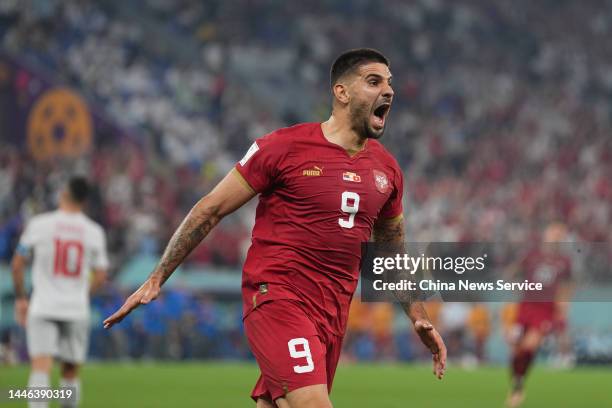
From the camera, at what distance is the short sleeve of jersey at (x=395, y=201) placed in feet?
20.4

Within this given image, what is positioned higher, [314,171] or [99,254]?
[99,254]

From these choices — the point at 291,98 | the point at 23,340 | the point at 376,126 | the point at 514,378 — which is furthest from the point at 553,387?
the point at 291,98

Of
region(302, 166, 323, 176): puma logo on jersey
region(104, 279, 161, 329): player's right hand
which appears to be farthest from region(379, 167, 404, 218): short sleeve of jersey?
region(104, 279, 161, 329): player's right hand

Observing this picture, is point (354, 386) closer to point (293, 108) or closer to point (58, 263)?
point (58, 263)

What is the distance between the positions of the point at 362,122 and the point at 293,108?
24.5 m

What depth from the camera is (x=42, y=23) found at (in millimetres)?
26312

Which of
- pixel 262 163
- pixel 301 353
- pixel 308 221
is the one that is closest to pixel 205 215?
pixel 262 163

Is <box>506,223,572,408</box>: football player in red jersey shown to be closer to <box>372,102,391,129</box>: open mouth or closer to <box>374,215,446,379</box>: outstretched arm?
<box>374,215,446,379</box>: outstretched arm

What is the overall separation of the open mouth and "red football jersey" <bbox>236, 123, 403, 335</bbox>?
238 millimetres

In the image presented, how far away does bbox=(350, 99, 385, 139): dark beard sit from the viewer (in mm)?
5941

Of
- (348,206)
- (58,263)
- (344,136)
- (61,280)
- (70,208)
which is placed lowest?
(348,206)

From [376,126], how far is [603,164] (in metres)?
25.6

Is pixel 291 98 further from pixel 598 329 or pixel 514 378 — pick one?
pixel 514 378

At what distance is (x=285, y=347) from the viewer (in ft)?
18.4
